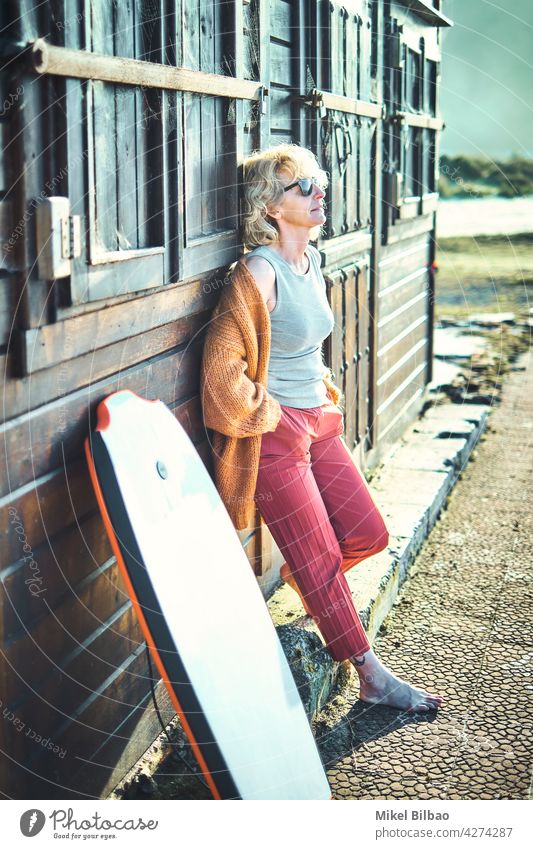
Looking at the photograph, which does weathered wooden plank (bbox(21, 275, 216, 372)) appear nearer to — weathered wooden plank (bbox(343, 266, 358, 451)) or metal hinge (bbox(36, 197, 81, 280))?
metal hinge (bbox(36, 197, 81, 280))

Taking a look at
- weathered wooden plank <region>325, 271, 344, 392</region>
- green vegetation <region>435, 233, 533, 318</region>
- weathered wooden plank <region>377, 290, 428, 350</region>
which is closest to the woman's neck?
weathered wooden plank <region>325, 271, 344, 392</region>

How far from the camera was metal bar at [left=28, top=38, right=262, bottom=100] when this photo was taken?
77.0 inches

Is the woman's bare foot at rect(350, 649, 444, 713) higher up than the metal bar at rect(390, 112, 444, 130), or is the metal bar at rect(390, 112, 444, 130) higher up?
the metal bar at rect(390, 112, 444, 130)

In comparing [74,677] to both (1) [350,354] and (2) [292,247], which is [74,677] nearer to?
(2) [292,247]

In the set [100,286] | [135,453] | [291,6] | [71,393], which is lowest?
[135,453]

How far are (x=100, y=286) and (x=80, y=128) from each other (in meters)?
0.36

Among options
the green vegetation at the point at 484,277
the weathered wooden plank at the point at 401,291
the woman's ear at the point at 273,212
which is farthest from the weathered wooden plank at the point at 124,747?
the green vegetation at the point at 484,277

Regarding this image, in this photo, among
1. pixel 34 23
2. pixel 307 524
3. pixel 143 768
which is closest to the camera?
pixel 34 23

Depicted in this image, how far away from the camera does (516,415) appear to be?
307 inches

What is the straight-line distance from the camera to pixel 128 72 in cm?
236

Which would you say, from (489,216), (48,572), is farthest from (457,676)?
(489,216)

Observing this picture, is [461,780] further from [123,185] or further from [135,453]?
[123,185]

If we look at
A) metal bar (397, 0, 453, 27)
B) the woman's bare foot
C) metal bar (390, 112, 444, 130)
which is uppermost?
metal bar (397, 0, 453, 27)
